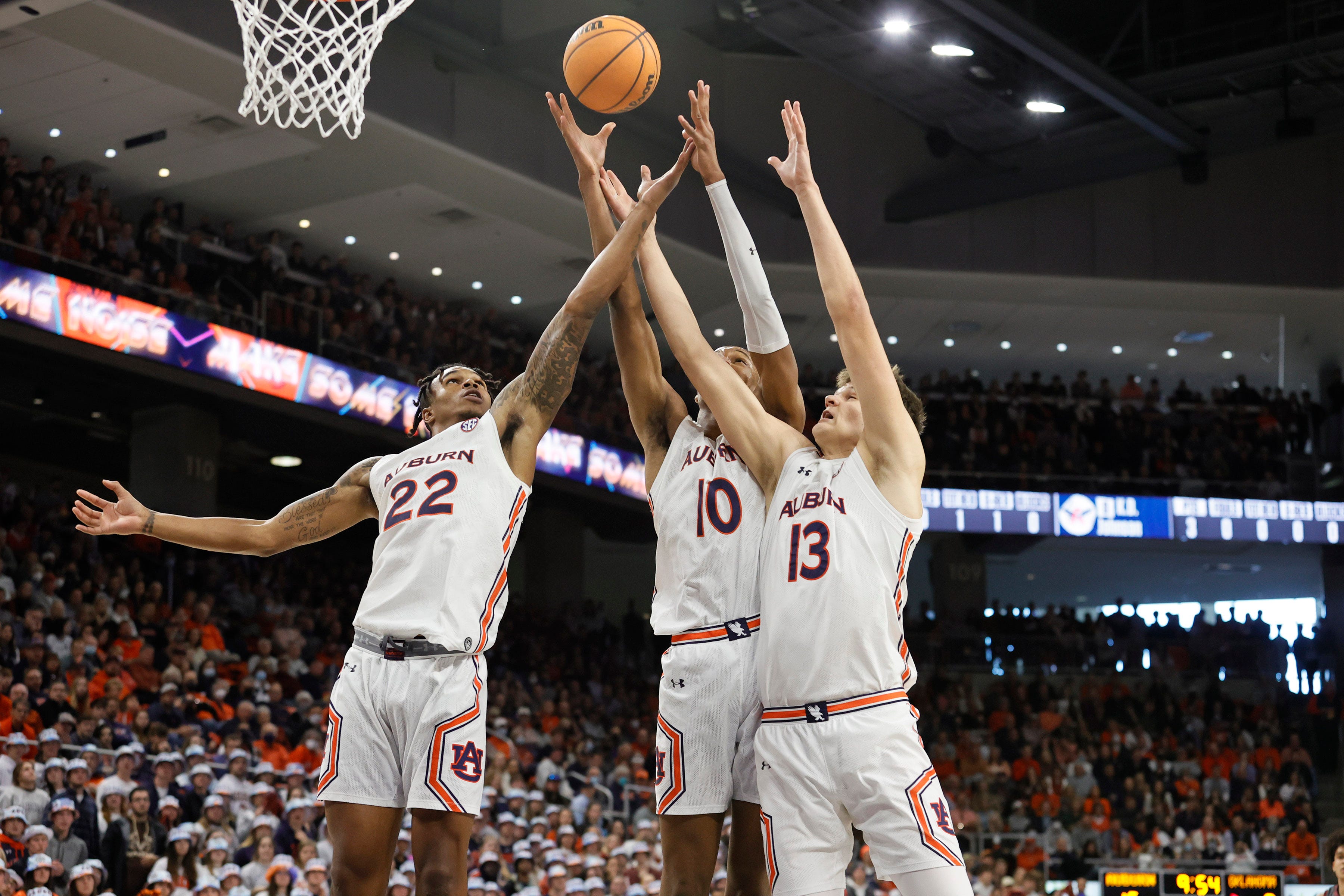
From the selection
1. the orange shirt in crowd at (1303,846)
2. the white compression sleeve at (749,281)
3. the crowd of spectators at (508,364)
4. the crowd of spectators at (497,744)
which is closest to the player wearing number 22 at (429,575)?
the white compression sleeve at (749,281)

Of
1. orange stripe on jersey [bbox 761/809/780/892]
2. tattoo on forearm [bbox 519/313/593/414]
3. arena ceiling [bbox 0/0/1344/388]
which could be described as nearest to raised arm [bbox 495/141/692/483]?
tattoo on forearm [bbox 519/313/593/414]

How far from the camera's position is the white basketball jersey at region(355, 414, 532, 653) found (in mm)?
5023

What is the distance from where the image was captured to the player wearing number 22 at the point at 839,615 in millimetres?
4363

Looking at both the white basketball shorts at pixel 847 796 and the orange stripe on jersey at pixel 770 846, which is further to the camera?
the orange stripe on jersey at pixel 770 846

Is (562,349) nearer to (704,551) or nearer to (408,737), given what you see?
(704,551)

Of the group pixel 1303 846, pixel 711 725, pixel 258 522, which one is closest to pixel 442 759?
pixel 711 725

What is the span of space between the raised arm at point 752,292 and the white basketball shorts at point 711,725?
92 centimetres

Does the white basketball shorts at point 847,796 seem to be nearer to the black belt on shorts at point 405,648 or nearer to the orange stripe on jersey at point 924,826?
the orange stripe on jersey at point 924,826

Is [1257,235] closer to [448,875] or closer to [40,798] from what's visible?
[40,798]

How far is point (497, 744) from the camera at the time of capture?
17.0m

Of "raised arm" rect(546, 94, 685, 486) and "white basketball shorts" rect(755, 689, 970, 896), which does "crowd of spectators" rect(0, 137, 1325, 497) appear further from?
"white basketball shorts" rect(755, 689, 970, 896)

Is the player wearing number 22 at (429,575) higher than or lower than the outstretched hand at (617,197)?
lower

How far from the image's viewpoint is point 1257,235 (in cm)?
2616

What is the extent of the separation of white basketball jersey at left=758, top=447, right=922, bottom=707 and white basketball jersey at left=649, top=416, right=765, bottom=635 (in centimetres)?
26
